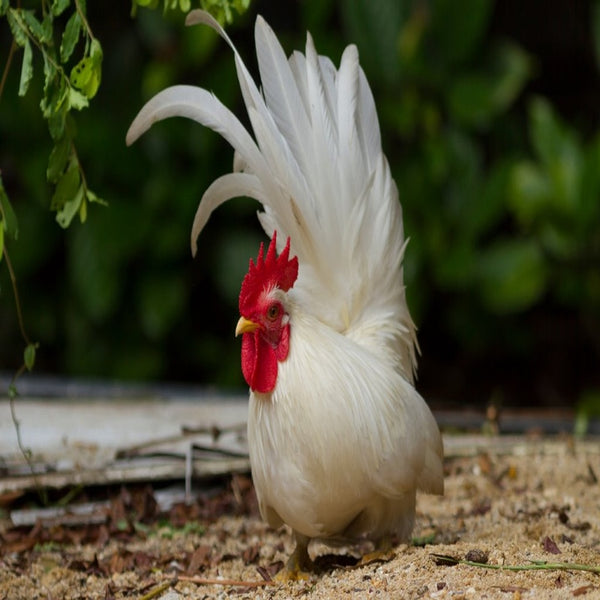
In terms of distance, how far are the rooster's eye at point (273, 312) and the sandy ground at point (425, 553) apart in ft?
3.01

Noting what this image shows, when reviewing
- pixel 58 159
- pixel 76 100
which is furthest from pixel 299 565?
pixel 76 100

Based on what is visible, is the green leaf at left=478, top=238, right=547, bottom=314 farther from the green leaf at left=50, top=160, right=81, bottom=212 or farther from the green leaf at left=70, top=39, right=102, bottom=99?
the green leaf at left=70, top=39, right=102, bottom=99

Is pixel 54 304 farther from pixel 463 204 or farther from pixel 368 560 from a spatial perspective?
pixel 368 560

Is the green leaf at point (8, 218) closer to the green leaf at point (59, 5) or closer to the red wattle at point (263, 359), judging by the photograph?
the green leaf at point (59, 5)

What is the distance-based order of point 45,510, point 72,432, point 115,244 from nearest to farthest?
1. point 45,510
2. point 72,432
3. point 115,244

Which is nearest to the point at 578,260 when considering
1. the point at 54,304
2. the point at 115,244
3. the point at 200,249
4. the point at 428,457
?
the point at 200,249

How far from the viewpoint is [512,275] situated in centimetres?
794

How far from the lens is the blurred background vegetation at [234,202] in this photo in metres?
8.01

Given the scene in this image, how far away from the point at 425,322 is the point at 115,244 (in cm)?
288

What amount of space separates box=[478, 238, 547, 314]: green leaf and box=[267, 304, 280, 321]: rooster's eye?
4.69m

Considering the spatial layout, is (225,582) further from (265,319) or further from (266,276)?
(266,276)

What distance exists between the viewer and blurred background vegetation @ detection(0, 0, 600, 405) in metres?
8.01

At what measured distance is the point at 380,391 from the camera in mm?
3510

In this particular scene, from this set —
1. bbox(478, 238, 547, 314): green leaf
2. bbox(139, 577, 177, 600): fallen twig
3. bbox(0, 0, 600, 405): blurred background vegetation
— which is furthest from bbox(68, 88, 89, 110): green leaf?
bbox(478, 238, 547, 314): green leaf
